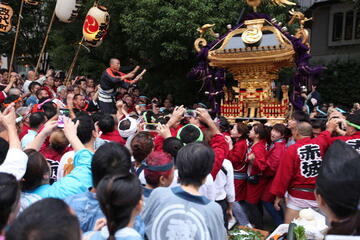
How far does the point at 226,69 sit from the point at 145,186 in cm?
741

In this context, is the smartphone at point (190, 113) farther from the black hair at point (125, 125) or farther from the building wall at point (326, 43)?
the building wall at point (326, 43)

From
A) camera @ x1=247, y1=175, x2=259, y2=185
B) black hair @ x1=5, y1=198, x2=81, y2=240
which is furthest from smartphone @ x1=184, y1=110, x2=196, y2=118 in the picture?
black hair @ x1=5, y1=198, x2=81, y2=240

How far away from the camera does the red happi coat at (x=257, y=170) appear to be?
4.48m

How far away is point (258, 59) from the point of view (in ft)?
27.7

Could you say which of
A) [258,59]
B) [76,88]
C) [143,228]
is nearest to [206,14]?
[258,59]

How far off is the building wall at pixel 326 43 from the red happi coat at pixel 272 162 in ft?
46.2

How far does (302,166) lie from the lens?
3.83m

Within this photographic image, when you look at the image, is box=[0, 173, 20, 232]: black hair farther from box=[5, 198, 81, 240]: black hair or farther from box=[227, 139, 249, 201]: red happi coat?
box=[227, 139, 249, 201]: red happi coat

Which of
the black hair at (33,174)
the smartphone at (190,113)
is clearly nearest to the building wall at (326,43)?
the smartphone at (190,113)

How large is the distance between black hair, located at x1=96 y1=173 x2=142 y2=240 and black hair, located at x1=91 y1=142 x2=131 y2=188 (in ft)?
1.47

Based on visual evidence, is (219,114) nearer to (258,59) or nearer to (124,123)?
(258,59)

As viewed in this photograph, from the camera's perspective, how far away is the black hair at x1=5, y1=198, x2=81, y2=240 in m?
1.25

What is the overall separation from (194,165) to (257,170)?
2.67 meters

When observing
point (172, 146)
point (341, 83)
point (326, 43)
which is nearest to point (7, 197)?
point (172, 146)
